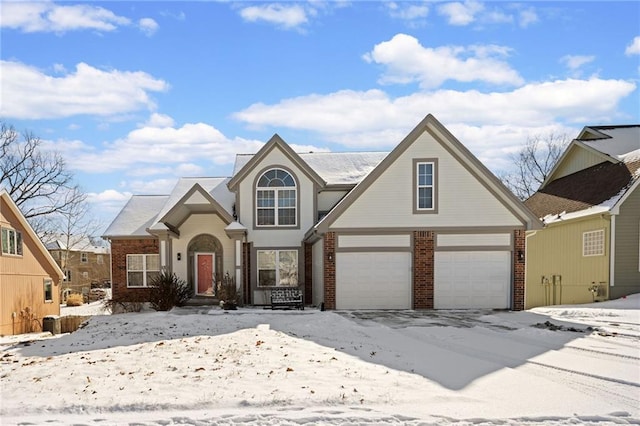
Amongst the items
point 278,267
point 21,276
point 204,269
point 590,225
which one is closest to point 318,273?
point 278,267

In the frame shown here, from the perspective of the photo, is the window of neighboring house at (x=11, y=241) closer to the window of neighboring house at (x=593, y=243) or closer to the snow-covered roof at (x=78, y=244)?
the window of neighboring house at (x=593, y=243)

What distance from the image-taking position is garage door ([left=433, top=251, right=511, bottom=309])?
17.2 m

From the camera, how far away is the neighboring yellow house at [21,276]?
2031 cm

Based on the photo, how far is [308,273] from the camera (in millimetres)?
20172

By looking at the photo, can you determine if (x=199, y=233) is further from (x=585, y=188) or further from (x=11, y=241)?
(x=585, y=188)

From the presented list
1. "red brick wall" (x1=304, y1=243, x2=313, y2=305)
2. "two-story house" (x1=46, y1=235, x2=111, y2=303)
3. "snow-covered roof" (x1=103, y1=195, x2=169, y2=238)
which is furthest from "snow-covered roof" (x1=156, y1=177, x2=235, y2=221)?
"two-story house" (x1=46, y1=235, x2=111, y2=303)

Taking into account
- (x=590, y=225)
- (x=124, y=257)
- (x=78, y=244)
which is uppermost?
(x=590, y=225)

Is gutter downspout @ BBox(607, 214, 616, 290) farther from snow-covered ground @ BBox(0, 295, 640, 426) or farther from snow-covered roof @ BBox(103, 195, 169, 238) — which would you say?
snow-covered roof @ BBox(103, 195, 169, 238)

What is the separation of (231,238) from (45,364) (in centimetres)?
1102

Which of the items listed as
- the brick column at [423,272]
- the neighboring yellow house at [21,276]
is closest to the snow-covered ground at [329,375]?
the brick column at [423,272]

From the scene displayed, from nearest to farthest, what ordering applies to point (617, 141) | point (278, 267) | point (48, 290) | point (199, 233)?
point (278, 267) < point (199, 233) < point (617, 141) < point (48, 290)

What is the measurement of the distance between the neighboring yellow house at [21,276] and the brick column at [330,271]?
43.2 feet

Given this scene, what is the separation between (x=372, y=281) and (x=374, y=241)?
141 cm

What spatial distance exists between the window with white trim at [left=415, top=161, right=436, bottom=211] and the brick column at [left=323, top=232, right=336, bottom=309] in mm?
3403
